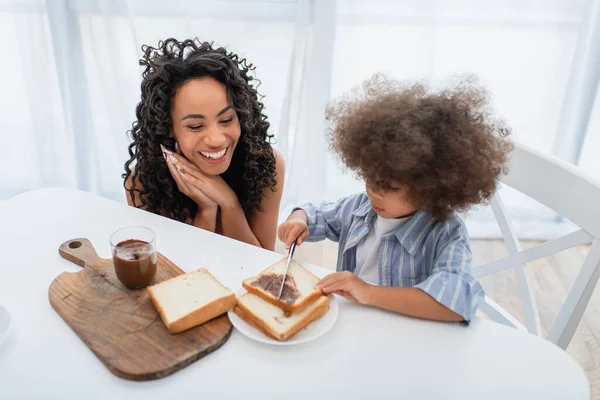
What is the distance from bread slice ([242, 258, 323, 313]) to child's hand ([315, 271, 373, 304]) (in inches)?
0.8

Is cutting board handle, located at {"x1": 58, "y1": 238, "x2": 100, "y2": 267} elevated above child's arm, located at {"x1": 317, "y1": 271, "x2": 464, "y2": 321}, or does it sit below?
below

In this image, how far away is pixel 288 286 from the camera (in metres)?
0.95

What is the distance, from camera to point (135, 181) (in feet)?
4.91

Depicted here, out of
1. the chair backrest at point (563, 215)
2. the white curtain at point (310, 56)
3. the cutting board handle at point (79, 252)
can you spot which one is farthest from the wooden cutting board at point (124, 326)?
the white curtain at point (310, 56)

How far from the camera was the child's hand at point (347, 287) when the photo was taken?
0.93m

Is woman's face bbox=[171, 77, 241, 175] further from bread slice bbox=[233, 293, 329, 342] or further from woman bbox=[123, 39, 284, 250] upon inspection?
bread slice bbox=[233, 293, 329, 342]

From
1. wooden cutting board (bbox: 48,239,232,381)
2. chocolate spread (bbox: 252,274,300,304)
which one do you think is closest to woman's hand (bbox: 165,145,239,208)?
wooden cutting board (bbox: 48,239,232,381)

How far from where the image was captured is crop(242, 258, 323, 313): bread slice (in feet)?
2.95

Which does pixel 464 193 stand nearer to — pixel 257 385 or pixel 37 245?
pixel 257 385

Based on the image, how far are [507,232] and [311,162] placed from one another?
136 centimetres

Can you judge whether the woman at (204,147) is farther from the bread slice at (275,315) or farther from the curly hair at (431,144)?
the bread slice at (275,315)

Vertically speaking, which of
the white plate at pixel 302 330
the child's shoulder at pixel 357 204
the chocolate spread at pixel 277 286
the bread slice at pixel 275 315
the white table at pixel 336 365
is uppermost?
the child's shoulder at pixel 357 204

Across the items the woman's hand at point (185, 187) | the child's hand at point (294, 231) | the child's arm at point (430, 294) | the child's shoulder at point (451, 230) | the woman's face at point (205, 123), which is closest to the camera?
the child's arm at point (430, 294)

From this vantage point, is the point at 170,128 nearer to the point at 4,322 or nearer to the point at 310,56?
the point at 4,322
